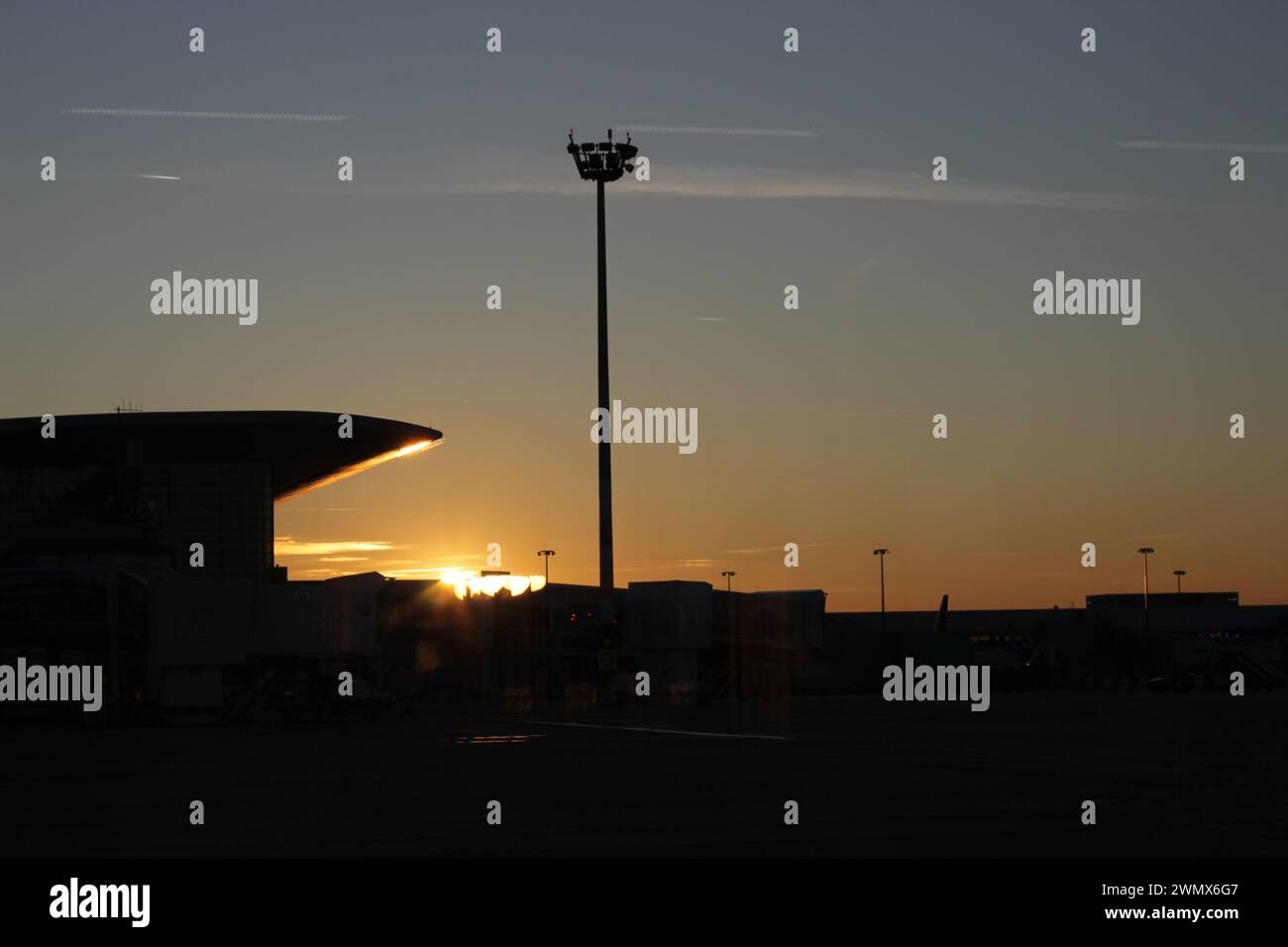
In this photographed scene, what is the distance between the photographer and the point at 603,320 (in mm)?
61250

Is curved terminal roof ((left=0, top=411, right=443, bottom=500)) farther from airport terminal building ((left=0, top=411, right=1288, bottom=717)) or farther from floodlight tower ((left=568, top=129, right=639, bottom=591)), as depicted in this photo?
floodlight tower ((left=568, top=129, right=639, bottom=591))

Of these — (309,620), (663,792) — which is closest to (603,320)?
(309,620)

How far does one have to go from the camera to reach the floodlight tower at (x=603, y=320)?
59.9 m

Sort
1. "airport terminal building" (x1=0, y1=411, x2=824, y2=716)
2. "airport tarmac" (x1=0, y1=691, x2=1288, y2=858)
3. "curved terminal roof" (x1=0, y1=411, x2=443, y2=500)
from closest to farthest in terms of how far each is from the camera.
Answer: "airport tarmac" (x1=0, y1=691, x2=1288, y2=858), "airport terminal building" (x1=0, y1=411, x2=824, y2=716), "curved terminal roof" (x1=0, y1=411, x2=443, y2=500)

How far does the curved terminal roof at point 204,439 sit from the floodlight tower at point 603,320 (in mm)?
61258

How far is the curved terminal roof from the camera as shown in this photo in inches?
4742

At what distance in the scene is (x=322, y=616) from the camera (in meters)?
55.1

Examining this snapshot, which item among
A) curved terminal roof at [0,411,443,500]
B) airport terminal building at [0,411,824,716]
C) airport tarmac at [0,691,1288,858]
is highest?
curved terminal roof at [0,411,443,500]

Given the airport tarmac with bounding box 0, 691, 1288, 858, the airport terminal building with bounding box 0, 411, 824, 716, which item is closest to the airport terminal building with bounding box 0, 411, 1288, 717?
the airport terminal building with bounding box 0, 411, 824, 716

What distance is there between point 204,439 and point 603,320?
239 feet

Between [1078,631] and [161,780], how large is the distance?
96749 millimetres

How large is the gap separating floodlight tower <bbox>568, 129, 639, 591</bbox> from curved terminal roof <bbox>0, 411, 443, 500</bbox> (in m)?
61.3

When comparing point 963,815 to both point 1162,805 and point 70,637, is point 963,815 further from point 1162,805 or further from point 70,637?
point 70,637

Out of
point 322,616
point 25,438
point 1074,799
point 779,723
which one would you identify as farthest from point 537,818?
point 25,438
